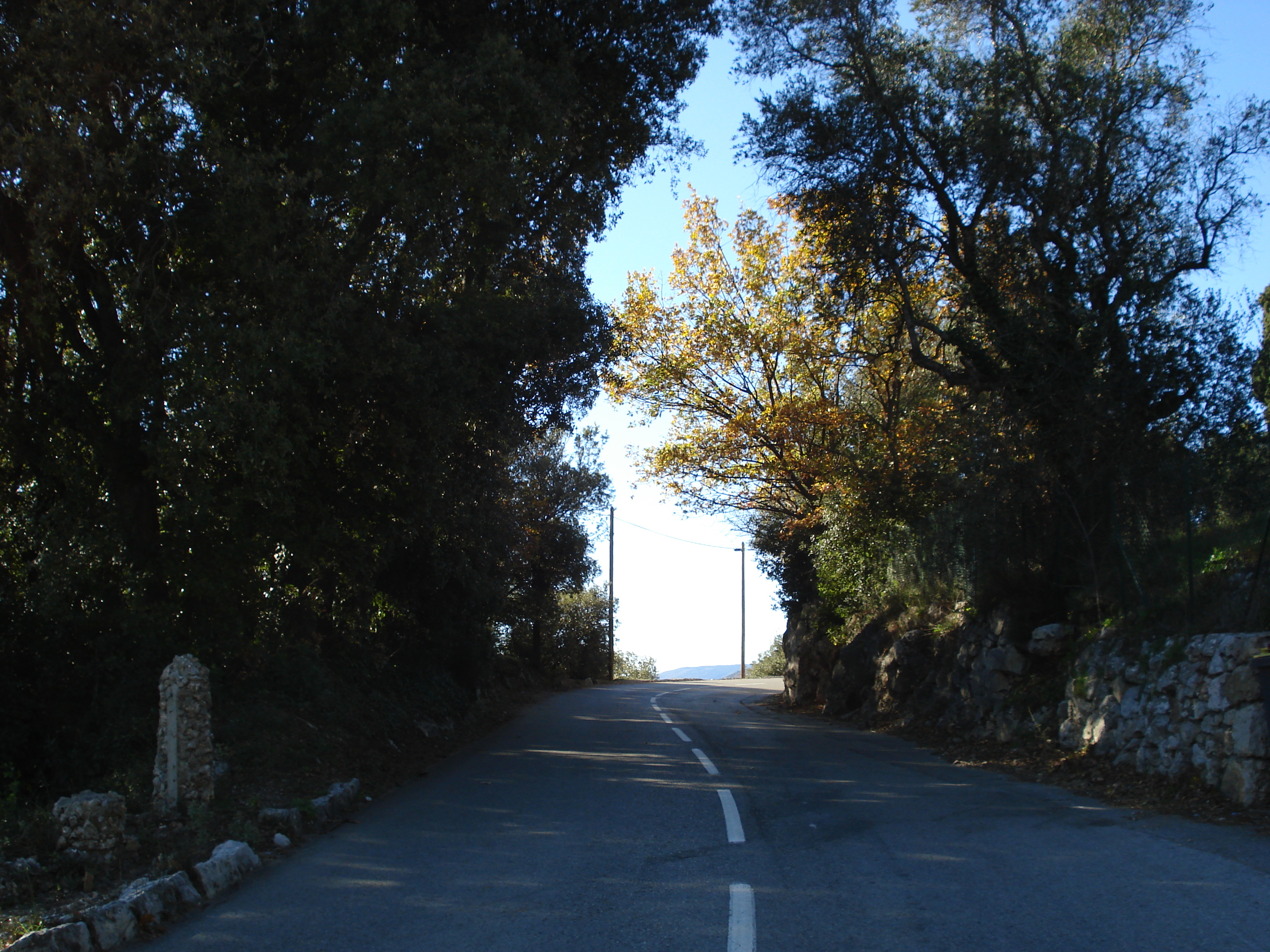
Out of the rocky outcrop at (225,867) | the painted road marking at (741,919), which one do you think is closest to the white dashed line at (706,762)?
the painted road marking at (741,919)

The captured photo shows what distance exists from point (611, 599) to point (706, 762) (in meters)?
34.8

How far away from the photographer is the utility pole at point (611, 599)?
47344mm

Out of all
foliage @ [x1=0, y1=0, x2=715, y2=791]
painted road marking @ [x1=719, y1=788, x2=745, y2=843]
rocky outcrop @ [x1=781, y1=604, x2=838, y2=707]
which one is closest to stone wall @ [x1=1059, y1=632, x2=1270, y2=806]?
painted road marking @ [x1=719, y1=788, x2=745, y2=843]

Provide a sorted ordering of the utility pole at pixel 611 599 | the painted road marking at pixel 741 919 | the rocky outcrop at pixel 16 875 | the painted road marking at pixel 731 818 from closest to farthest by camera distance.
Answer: the painted road marking at pixel 741 919 < the rocky outcrop at pixel 16 875 < the painted road marking at pixel 731 818 < the utility pole at pixel 611 599

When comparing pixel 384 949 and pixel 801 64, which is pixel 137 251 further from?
pixel 801 64

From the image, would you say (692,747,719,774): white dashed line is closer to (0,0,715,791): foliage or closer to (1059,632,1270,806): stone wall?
(1059,632,1270,806): stone wall

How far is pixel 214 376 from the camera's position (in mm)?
10078

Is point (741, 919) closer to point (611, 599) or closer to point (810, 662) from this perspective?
point (810, 662)

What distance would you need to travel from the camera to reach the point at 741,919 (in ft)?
18.6

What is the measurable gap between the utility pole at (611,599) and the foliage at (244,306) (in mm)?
32839

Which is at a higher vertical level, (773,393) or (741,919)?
(773,393)

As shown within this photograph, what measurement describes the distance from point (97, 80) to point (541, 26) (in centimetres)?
626

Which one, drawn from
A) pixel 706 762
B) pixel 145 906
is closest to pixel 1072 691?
pixel 706 762

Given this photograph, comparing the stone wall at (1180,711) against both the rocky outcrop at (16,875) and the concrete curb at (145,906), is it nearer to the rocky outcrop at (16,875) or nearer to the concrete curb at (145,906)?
the concrete curb at (145,906)
